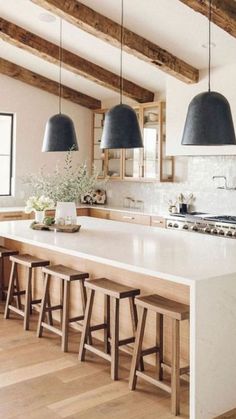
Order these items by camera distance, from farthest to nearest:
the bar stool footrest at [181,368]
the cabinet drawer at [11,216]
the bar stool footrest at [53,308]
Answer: the cabinet drawer at [11,216] → the bar stool footrest at [53,308] → the bar stool footrest at [181,368]

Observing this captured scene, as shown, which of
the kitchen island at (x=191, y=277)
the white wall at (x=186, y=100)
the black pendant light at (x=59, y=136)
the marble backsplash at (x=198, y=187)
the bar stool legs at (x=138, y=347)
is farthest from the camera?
the marble backsplash at (x=198, y=187)

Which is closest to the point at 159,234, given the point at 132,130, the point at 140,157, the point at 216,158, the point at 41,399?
the point at 132,130

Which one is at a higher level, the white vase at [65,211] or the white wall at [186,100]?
the white wall at [186,100]

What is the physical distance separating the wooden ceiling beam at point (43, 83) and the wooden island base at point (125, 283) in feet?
10.4

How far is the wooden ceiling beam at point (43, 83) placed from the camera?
7.16 metres

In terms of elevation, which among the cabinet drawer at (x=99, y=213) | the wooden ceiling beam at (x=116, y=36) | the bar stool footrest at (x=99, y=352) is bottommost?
the bar stool footrest at (x=99, y=352)

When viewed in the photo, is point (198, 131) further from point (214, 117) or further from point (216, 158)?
point (216, 158)

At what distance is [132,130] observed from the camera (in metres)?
3.74

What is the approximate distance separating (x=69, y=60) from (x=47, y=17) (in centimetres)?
102

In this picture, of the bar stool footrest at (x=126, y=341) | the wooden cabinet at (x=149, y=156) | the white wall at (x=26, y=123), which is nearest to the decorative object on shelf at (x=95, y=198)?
the wooden cabinet at (x=149, y=156)

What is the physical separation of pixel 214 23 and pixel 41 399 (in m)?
3.47

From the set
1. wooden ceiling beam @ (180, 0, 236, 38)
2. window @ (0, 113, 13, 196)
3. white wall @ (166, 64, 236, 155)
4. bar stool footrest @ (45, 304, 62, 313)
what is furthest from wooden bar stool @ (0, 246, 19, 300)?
wooden ceiling beam @ (180, 0, 236, 38)

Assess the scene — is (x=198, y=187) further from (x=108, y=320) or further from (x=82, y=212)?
(x=108, y=320)

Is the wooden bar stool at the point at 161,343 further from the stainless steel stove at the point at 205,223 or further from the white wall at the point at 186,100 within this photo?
the white wall at the point at 186,100
